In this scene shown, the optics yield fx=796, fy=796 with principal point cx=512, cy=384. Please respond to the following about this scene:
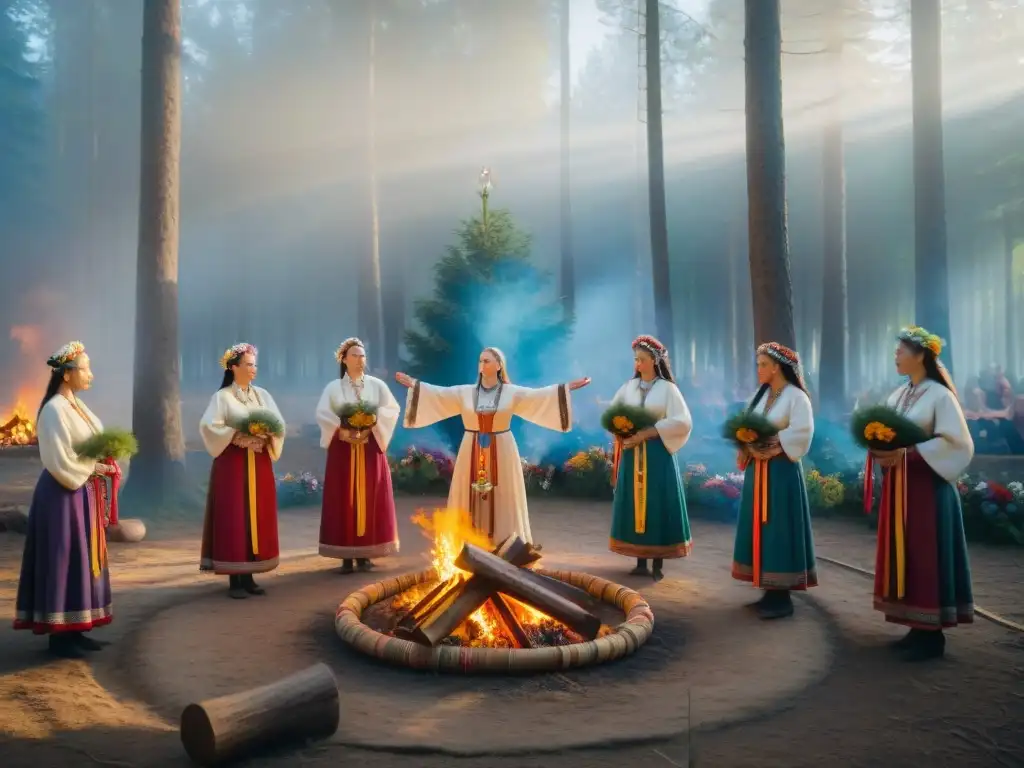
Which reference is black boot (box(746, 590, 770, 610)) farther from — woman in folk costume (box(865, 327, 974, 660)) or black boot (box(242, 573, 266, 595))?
black boot (box(242, 573, 266, 595))

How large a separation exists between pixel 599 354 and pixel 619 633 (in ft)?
92.0

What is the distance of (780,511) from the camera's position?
23.4 ft

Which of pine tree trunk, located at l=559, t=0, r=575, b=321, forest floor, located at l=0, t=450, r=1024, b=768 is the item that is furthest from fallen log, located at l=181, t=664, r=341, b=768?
pine tree trunk, located at l=559, t=0, r=575, b=321

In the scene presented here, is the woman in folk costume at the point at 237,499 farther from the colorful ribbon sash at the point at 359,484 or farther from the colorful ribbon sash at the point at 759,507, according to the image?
the colorful ribbon sash at the point at 759,507

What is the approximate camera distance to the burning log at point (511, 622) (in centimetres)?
604

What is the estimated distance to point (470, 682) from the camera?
5559 millimetres

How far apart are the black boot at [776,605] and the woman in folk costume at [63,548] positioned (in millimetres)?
5478

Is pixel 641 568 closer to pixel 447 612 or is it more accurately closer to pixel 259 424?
pixel 447 612

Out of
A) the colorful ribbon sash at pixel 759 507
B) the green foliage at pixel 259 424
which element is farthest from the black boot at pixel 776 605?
the green foliage at pixel 259 424

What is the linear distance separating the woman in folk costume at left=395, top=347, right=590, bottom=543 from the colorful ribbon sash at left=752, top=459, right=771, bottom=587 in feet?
6.20

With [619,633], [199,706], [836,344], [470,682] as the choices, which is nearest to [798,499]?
[619,633]

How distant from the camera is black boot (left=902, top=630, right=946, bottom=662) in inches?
236

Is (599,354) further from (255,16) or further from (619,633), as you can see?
(619,633)

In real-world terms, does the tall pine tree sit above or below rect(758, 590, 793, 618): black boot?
Result: above
